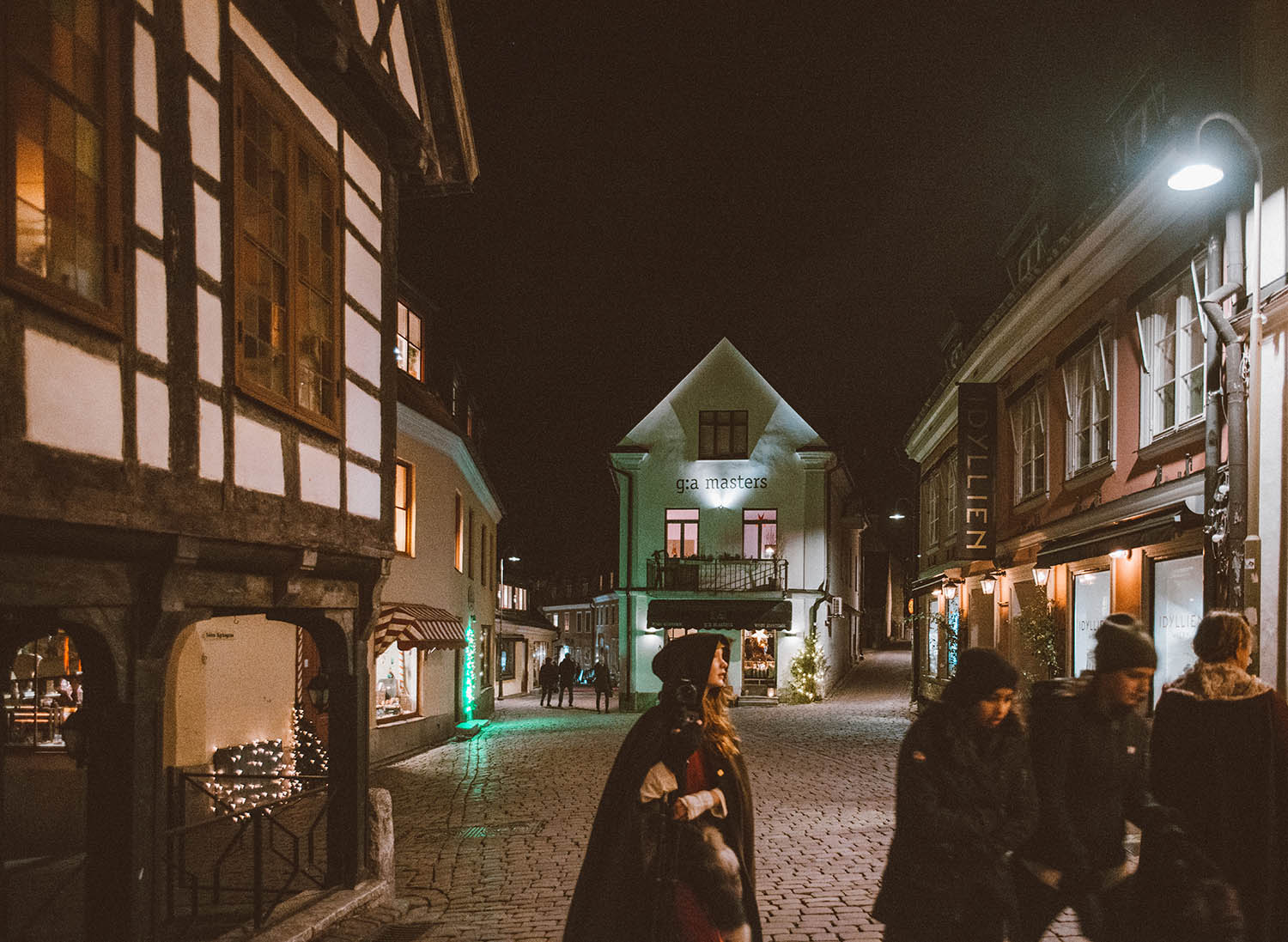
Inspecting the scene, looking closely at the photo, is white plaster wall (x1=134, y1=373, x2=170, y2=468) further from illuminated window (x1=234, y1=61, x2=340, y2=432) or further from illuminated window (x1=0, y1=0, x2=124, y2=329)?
illuminated window (x1=234, y1=61, x2=340, y2=432)

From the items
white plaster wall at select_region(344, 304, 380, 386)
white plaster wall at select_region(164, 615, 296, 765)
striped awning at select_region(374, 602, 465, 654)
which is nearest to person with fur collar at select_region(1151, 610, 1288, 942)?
white plaster wall at select_region(344, 304, 380, 386)

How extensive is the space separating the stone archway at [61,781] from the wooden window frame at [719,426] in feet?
72.3

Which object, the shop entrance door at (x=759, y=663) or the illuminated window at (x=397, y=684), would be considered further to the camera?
the shop entrance door at (x=759, y=663)

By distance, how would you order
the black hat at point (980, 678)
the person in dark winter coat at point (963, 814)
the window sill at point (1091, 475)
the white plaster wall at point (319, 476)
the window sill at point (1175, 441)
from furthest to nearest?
the window sill at point (1091, 475), the window sill at point (1175, 441), the white plaster wall at point (319, 476), the black hat at point (980, 678), the person in dark winter coat at point (963, 814)

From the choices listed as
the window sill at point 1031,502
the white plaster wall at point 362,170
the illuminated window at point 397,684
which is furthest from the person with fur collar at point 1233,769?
the illuminated window at point 397,684

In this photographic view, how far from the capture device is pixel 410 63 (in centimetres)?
936

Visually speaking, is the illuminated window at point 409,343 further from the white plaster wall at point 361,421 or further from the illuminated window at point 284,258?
the illuminated window at point 284,258

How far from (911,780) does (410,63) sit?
25.9 feet

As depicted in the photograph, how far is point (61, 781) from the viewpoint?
441 inches

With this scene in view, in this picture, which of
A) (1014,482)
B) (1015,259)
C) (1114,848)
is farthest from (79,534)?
(1015,259)

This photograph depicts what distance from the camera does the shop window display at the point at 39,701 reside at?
37.7 ft

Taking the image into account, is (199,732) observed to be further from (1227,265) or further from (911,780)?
(1227,265)

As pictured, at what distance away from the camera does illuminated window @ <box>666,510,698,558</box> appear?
104ft

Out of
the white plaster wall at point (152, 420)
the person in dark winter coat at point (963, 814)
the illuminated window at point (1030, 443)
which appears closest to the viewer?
the person in dark winter coat at point (963, 814)
